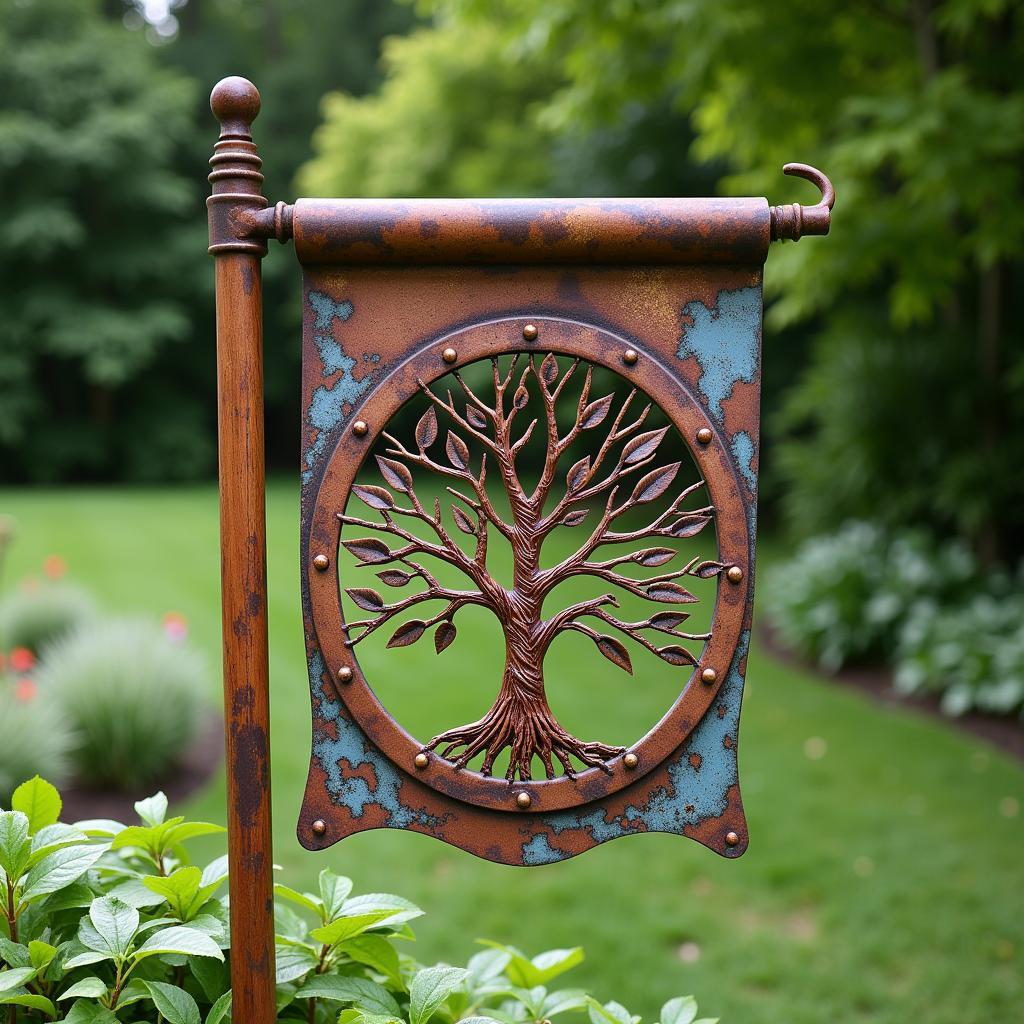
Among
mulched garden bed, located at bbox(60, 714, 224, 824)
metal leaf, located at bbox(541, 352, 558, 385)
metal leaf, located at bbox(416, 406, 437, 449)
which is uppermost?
metal leaf, located at bbox(541, 352, 558, 385)

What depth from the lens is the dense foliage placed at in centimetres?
468

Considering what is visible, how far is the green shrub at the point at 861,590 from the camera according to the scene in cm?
552

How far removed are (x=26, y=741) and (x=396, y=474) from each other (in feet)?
7.90

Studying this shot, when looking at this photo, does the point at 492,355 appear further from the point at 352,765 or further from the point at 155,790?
the point at 155,790

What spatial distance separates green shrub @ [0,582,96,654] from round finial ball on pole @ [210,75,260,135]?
14.2ft

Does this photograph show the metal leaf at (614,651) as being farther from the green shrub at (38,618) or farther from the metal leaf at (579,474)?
the green shrub at (38,618)

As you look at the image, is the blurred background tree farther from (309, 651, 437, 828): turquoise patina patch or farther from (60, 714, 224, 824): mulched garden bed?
(309, 651, 437, 828): turquoise patina patch

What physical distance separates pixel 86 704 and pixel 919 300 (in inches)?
165

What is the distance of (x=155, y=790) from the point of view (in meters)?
3.77

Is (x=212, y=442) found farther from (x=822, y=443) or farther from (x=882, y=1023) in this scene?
(x=882, y=1023)

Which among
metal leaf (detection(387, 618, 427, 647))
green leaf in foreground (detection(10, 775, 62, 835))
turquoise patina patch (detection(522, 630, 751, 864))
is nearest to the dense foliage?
turquoise patina patch (detection(522, 630, 751, 864))

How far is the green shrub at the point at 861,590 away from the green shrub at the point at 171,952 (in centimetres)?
449

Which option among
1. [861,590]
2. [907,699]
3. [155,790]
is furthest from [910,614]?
[155,790]

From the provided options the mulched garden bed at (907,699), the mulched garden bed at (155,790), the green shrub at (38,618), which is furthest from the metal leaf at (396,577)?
the green shrub at (38,618)
